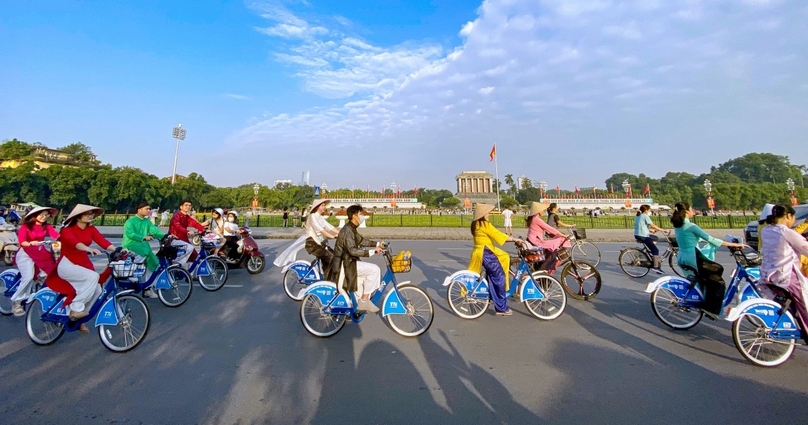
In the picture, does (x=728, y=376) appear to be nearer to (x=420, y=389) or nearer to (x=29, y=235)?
(x=420, y=389)

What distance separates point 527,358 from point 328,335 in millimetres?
2172

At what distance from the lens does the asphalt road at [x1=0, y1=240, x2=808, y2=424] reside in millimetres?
2707

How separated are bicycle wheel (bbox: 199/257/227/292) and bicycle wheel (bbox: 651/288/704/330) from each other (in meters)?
6.74

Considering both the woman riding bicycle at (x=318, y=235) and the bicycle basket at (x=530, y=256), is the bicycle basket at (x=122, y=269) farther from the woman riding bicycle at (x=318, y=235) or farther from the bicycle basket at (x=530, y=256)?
the bicycle basket at (x=530, y=256)

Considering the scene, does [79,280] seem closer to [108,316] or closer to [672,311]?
[108,316]

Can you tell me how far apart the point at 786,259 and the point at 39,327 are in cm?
765

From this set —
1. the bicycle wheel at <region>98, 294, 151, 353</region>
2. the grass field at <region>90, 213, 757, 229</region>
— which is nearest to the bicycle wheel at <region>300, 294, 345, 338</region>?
the bicycle wheel at <region>98, 294, 151, 353</region>

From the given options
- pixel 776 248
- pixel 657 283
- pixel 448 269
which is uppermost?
pixel 776 248

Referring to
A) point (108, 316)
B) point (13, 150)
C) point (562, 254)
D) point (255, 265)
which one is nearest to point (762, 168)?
point (562, 254)

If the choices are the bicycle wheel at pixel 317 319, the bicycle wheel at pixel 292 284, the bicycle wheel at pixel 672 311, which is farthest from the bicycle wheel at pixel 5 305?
the bicycle wheel at pixel 672 311

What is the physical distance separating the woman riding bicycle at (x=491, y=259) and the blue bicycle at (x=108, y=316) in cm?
391

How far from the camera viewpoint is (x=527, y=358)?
3.64 metres

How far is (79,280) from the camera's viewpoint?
383 cm

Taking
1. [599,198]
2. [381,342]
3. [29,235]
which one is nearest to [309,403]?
[381,342]
